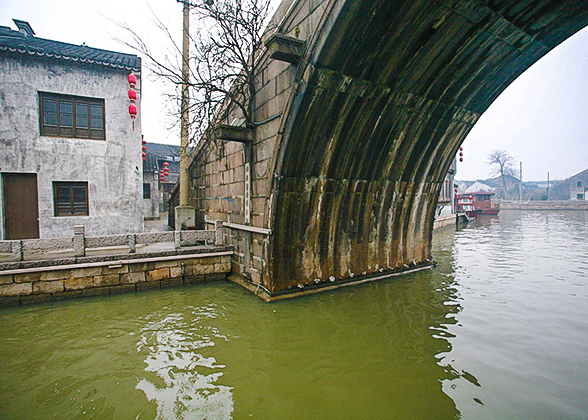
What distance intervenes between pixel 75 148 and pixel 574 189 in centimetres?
7076

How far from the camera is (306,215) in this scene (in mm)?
6465

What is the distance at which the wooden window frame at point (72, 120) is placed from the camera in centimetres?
977

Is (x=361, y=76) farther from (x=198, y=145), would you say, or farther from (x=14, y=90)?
(x=14, y=90)

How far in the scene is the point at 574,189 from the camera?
5466cm

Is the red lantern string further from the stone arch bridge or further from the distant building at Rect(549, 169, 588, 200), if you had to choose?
the distant building at Rect(549, 169, 588, 200)

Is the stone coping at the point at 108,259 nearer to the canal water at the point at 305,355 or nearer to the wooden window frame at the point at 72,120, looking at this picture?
the canal water at the point at 305,355

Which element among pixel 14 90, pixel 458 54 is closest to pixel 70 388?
pixel 458 54

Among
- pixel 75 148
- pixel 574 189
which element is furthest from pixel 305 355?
pixel 574 189

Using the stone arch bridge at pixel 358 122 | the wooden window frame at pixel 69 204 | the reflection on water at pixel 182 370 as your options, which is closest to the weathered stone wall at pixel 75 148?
the wooden window frame at pixel 69 204

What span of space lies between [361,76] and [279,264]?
12.3 feet

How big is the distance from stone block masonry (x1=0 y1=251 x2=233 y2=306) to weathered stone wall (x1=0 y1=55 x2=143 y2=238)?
4.06 metres

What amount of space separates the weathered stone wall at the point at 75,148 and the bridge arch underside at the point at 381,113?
23.3 feet

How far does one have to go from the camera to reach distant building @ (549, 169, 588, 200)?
52656 millimetres

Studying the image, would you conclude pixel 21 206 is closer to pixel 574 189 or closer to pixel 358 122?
pixel 358 122
